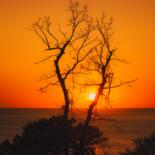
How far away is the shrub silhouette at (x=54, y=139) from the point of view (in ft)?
72.9

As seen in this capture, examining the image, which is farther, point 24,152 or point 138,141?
point 138,141

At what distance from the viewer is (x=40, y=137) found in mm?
22797

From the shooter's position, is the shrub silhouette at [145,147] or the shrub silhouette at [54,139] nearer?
the shrub silhouette at [54,139]

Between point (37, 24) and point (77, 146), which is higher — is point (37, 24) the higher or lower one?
the higher one

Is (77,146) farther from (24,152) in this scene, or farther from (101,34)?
(101,34)

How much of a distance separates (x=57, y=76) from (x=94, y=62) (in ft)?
4.92

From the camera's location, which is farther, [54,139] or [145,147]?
[145,147]

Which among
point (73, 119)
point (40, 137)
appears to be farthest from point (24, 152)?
point (73, 119)

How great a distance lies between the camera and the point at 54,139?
878 inches

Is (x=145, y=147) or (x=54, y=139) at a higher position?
(x=54, y=139)

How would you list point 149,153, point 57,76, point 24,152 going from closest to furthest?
1. point 57,76
2. point 24,152
3. point 149,153

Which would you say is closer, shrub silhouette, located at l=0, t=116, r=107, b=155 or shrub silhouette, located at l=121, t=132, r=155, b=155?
shrub silhouette, located at l=0, t=116, r=107, b=155

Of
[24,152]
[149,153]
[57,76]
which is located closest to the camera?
[57,76]

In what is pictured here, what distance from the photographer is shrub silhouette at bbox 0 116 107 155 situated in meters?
22.2
